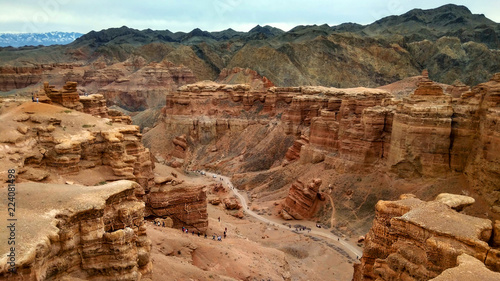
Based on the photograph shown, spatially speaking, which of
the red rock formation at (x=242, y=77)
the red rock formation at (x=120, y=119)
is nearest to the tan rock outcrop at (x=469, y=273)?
the red rock formation at (x=120, y=119)

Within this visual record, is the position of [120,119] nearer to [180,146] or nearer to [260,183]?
[260,183]

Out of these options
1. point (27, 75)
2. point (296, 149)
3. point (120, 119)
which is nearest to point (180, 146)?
point (296, 149)

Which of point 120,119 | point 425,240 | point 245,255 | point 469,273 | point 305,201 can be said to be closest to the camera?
point 469,273

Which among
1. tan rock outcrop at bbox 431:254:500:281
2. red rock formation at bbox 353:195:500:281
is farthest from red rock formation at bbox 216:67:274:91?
tan rock outcrop at bbox 431:254:500:281

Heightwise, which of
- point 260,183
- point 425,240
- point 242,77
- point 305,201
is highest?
point 242,77

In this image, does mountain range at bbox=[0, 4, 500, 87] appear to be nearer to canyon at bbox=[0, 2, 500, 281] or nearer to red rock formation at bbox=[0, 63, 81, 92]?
canyon at bbox=[0, 2, 500, 281]

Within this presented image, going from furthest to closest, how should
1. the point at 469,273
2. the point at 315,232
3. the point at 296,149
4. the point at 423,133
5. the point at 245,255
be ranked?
1. the point at 296,149
2. the point at 315,232
3. the point at 423,133
4. the point at 245,255
5. the point at 469,273
